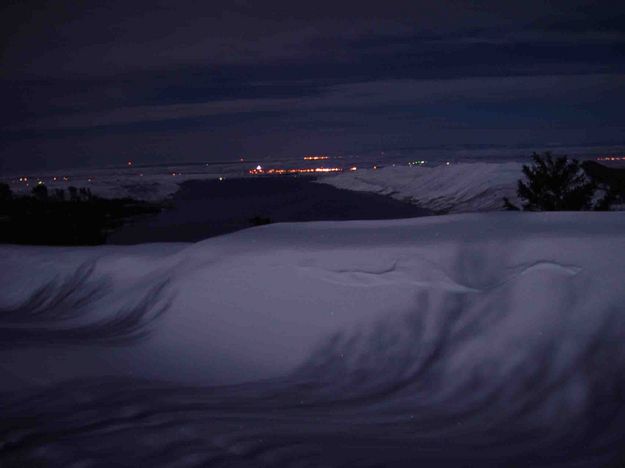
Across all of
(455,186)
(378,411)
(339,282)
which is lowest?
(378,411)

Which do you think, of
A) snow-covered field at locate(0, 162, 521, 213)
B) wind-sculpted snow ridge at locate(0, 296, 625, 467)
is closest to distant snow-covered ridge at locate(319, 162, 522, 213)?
snow-covered field at locate(0, 162, 521, 213)

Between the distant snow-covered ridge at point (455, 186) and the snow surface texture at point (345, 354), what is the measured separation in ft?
64.5

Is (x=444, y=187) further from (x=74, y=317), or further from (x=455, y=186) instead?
(x=74, y=317)

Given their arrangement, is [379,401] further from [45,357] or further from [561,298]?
[45,357]

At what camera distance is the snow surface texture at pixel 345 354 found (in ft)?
12.2

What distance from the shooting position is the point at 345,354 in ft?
18.2

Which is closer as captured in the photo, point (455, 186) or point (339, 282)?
point (339, 282)

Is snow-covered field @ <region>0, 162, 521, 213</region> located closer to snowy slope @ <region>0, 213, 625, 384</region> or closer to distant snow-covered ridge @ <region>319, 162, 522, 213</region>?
distant snow-covered ridge @ <region>319, 162, 522, 213</region>

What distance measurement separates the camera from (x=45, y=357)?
5492mm

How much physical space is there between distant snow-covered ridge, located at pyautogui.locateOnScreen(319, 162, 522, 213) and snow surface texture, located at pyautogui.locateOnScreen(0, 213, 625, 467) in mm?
19664

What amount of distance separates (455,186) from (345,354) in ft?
108

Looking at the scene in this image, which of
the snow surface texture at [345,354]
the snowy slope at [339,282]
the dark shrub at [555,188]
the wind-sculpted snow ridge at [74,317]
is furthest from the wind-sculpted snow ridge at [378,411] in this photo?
the dark shrub at [555,188]

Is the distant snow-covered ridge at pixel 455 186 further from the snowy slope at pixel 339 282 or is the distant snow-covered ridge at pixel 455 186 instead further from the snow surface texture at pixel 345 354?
the snow surface texture at pixel 345 354

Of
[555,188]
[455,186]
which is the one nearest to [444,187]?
[455,186]
